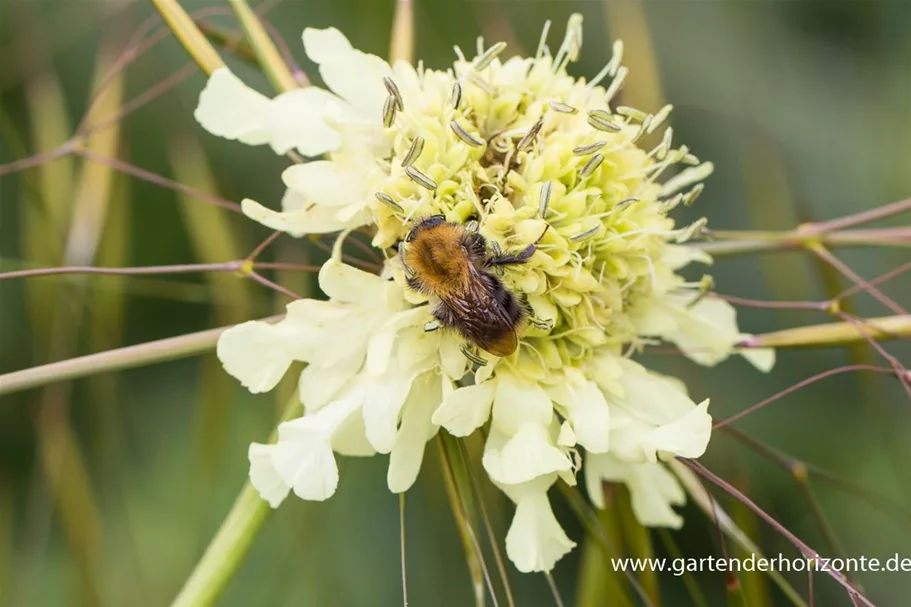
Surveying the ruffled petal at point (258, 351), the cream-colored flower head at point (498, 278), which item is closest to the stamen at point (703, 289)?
the cream-colored flower head at point (498, 278)

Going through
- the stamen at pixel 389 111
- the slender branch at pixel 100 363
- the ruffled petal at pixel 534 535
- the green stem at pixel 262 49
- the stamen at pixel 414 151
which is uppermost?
the green stem at pixel 262 49

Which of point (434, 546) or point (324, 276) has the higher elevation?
point (324, 276)

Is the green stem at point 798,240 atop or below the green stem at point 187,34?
below

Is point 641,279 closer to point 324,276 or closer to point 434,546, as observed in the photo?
point 324,276

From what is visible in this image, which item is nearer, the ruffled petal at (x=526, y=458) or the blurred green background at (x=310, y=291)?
the ruffled petal at (x=526, y=458)

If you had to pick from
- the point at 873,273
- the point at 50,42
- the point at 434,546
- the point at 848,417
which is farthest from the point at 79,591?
the point at 873,273

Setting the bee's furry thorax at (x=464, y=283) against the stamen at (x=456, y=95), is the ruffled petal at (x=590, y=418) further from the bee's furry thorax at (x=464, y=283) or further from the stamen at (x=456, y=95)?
the stamen at (x=456, y=95)
